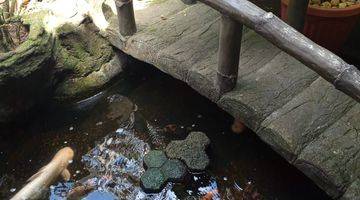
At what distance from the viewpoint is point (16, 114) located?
13.2ft

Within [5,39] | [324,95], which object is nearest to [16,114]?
[5,39]

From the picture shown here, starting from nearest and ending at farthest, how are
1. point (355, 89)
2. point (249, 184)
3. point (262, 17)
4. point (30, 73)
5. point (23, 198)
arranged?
point (355, 89) → point (262, 17) → point (23, 198) → point (249, 184) → point (30, 73)

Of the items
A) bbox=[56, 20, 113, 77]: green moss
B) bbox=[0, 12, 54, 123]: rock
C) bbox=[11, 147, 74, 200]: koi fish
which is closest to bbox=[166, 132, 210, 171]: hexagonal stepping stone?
bbox=[11, 147, 74, 200]: koi fish

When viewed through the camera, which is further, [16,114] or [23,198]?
[16,114]

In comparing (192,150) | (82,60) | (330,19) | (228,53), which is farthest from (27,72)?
(330,19)

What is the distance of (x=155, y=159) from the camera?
365cm

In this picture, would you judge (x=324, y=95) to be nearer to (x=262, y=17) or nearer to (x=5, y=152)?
(x=262, y=17)

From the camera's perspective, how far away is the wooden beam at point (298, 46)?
Answer: 8.19 ft

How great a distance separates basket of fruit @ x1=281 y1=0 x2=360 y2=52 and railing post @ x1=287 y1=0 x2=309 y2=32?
21 centimetres

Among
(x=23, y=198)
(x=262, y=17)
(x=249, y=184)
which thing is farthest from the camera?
(x=249, y=184)

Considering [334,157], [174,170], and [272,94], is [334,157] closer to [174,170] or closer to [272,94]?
[272,94]

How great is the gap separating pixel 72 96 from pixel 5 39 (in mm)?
862

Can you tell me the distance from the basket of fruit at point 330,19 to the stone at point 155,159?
175 centimetres

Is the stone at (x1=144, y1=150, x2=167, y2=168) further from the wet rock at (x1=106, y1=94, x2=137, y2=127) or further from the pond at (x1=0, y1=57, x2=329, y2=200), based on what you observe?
the wet rock at (x1=106, y1=94, x2=137, y2=127)
